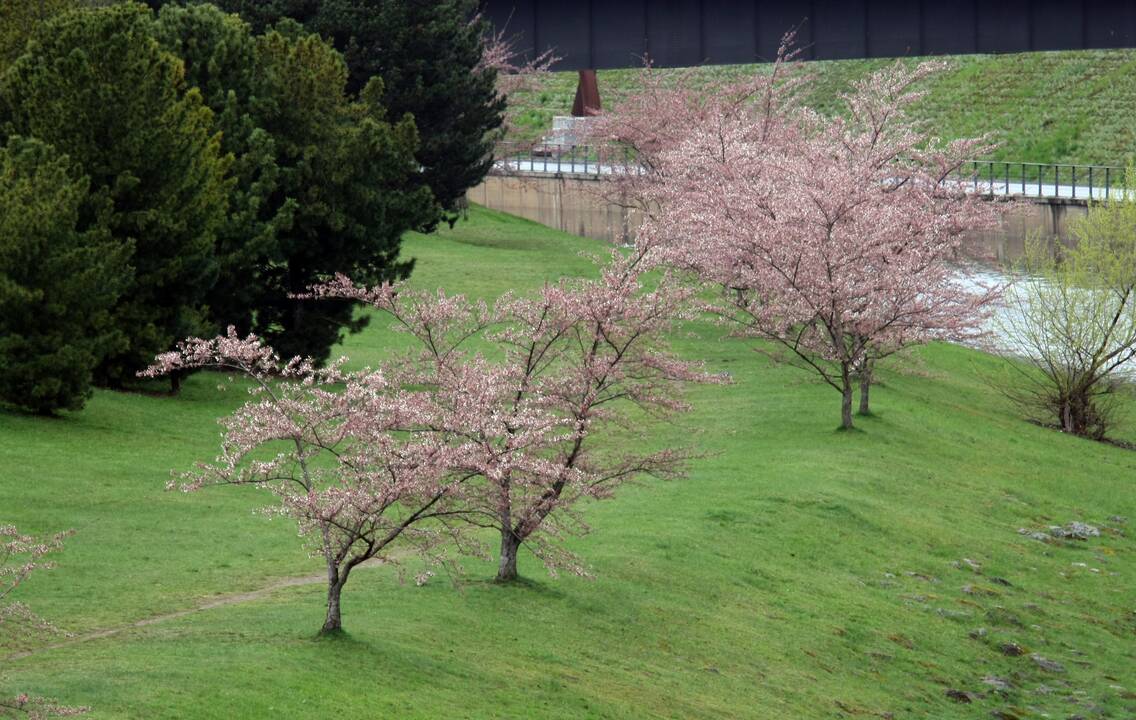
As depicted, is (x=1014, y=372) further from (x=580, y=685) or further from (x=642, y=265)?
(x=580, y=685)

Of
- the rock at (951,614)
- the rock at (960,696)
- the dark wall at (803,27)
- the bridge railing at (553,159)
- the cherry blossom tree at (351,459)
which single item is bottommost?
the rock at (960,696)

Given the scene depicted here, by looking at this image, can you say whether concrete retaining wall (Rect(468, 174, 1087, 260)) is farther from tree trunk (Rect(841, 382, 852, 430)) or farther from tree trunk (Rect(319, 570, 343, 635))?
tree trunk (Rect(319, 570, 343, 635))

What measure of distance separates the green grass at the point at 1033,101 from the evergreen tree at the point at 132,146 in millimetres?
55174

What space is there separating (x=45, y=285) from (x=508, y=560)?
11.8 metres

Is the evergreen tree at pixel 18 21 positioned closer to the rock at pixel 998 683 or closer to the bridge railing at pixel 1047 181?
the bridge railing at pixel 1047 181

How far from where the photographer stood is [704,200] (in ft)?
152

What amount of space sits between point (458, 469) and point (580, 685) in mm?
2804

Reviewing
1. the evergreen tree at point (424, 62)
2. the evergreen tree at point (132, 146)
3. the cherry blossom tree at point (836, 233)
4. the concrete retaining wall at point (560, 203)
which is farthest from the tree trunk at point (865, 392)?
the concrete retaining wall at point (560, 203)

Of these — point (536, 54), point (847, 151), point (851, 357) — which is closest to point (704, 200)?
point (847, 151)

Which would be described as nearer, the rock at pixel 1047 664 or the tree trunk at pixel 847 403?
the rock at pixel 1047 664

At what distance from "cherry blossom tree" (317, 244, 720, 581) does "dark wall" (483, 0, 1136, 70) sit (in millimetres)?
35043

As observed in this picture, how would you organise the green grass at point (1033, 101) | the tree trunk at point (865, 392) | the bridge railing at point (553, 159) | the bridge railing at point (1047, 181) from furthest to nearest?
the green grass at point (1033, 101) < the bridge railing at point (553, 159) < the bridge railing at point (1047, 181) < the tree trunk at point (865, 392)

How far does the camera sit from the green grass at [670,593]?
20.1 metres

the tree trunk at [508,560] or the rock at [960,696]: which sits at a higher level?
the tree trunk at [508,560]
